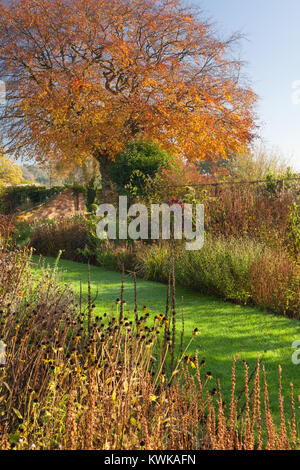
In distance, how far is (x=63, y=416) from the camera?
2.52m

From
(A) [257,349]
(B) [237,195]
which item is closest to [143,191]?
(B) [237,195]

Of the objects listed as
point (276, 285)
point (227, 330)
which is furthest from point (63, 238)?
point (227, 330)

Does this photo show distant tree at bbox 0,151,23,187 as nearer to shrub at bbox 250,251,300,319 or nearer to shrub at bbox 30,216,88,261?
shrub at bbox 30,216,88,261

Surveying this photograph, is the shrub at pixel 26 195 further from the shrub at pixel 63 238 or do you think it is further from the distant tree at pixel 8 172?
the shrub at pixel 63 238

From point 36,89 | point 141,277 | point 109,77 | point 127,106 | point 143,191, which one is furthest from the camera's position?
point 109,77

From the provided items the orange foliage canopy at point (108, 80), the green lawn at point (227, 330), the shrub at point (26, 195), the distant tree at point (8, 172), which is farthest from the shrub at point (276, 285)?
the distant tree at point (8, 172)

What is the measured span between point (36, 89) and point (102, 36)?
3656 mm

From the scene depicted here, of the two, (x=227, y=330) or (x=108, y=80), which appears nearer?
(x=227, y=330)

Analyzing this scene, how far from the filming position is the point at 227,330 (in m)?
5.09

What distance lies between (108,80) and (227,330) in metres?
16.5

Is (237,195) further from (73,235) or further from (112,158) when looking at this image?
(112,158)

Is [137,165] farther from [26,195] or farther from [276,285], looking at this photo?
[26,195]

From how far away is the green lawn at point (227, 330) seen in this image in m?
3.96

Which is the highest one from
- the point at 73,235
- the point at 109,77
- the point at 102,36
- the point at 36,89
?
the point at 102,36
